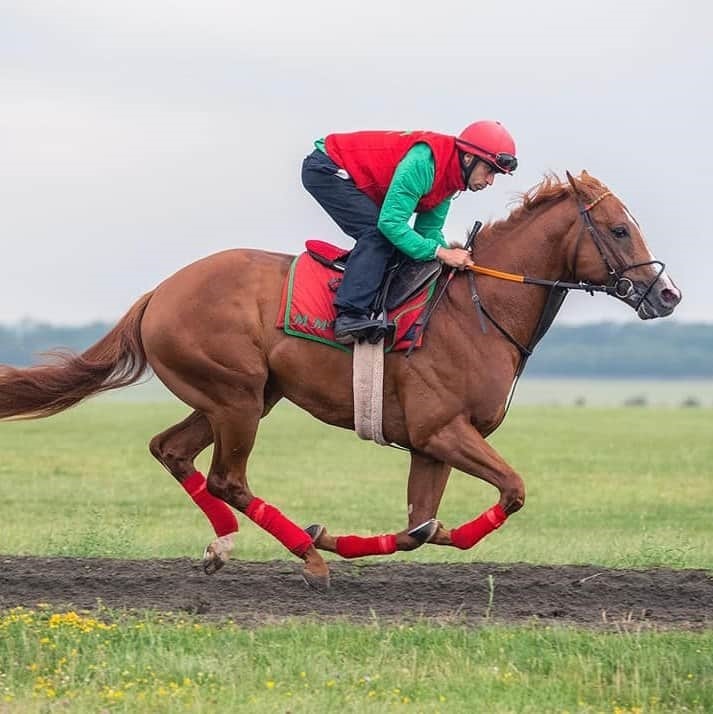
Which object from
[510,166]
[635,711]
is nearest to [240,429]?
[510,166]

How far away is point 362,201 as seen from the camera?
9.08 meters

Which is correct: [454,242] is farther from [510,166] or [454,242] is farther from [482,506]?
[482,506]

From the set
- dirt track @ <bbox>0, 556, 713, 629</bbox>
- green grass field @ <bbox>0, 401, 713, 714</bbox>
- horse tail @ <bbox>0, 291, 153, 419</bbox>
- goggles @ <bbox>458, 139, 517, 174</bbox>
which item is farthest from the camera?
horse tail @ <bbox>0, 291, 153, 419</bbox>

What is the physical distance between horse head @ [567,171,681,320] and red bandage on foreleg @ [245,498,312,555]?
2.28 meters

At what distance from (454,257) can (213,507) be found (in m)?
2.24

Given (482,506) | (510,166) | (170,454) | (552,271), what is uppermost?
(510,166)

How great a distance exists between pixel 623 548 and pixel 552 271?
13.8 ft

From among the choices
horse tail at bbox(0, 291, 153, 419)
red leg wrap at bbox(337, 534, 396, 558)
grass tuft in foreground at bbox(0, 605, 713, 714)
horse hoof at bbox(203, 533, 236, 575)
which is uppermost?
horse tail at bbox(0, 291, 153, 419)

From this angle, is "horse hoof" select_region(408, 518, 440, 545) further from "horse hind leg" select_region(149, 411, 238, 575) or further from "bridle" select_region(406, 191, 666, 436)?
"horse hind leg" select_region(149, 411, 238, 575)

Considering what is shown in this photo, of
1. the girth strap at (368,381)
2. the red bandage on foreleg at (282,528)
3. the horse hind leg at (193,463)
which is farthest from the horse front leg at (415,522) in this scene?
the horse hind leg at (193,463)

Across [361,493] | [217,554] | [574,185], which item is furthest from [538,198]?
[361,493]

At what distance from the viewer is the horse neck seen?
29.6ft

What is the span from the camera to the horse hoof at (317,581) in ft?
30.1

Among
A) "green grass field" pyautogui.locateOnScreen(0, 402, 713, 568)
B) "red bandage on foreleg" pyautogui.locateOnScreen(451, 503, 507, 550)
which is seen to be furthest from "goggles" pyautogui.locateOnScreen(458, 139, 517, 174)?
"green grass field" pyautogui.locateOnScreen(0, 402, 713, 568)
